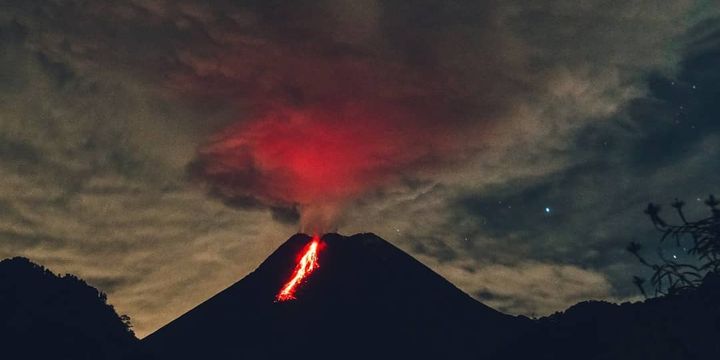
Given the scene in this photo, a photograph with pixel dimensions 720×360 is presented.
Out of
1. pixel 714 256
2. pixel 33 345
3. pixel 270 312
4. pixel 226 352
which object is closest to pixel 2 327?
pixel 33 345

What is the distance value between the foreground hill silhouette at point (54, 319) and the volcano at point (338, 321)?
92.2 m

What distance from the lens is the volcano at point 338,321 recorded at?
154 meters

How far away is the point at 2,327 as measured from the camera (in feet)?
152

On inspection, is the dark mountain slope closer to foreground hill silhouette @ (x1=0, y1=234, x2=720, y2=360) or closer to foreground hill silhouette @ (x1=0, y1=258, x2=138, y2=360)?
foreground hill silhouette @ (x1=0, y1=234, x2=720, y2=360)

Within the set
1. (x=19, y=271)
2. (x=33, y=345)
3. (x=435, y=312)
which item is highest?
(x=435, y=312)

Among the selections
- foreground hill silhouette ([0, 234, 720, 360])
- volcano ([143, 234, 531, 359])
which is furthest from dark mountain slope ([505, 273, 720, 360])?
volcano ([143, 234, 531, 359])

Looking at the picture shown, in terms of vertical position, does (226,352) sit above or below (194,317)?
below

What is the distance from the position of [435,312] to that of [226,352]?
6029cm

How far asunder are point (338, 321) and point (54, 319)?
419 ft

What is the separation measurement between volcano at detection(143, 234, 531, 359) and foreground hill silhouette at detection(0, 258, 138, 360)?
9222 centimetres

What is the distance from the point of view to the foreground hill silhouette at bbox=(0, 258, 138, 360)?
46.2m

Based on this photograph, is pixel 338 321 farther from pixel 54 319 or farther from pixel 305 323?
pixel 54 319

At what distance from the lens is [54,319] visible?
4900 centimetres

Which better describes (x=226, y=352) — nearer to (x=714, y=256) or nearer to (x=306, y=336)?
(x=306, y=336)
